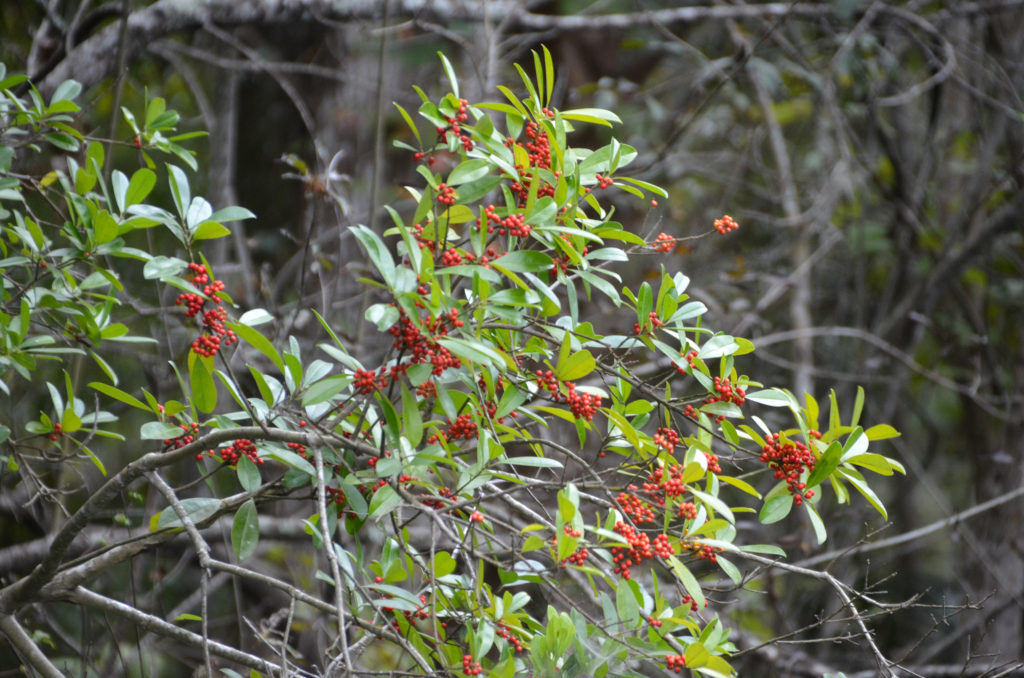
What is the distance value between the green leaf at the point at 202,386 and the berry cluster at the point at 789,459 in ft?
2.94

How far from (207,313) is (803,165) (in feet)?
15.9

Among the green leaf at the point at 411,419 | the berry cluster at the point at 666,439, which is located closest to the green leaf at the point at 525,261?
the green leaf at the point at 411,419

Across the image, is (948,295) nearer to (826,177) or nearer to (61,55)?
(826,177)

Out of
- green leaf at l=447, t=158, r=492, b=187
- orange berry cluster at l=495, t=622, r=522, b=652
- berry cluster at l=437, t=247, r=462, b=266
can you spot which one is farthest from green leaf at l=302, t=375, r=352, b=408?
orange berry cluster at l=495, t=622, r=522, b=652

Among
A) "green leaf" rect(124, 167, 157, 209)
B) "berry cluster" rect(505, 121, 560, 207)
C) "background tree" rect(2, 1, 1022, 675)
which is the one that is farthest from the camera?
"background tree" rect(2, 1, 1022, 675)

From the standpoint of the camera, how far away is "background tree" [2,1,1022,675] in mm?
3537

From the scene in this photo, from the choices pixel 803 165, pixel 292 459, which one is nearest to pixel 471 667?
pixel 292 459

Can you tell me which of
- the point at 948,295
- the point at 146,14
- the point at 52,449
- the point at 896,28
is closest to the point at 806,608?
the point at 948,295

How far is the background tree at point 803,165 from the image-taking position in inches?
139

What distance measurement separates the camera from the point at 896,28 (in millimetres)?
4223

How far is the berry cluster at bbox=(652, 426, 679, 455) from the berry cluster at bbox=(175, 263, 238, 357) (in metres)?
0.68

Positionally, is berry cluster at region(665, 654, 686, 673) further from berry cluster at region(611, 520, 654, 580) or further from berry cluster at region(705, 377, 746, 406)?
berry cluster at region(705, 377, 746, 406)

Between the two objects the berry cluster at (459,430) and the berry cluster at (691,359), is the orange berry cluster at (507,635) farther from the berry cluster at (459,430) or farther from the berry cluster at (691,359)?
the berry cluster at (691,359)

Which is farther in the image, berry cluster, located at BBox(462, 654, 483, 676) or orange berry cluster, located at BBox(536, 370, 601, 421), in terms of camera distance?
orange berry cluster, located at BBox(536, 370, 601, 421)
